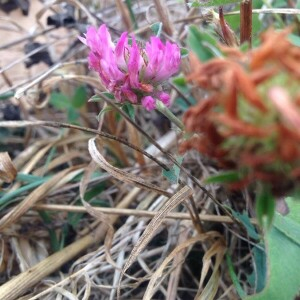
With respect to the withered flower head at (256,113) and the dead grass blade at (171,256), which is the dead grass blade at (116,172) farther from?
the withered flower head at (256,113)

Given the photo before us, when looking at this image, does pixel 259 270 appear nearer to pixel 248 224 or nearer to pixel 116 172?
pixel 248 224

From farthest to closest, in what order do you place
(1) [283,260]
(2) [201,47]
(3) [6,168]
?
(3) [6,168], (1) [283,260], (2) [201,47]

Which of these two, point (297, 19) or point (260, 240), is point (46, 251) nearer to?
point (260, 240)

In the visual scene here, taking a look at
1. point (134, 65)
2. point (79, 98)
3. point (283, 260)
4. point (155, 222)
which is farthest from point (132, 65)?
point (79, 98)

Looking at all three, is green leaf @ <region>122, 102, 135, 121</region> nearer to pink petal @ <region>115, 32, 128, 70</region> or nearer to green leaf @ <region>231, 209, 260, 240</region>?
pink petal @ <region>115, 32, 128, 70</region>

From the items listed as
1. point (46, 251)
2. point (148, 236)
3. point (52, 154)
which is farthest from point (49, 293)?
point (52, 154)

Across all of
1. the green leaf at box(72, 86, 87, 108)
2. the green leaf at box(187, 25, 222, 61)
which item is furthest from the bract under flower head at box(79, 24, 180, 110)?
the green leaf at box(72, 86, 87, 108)
